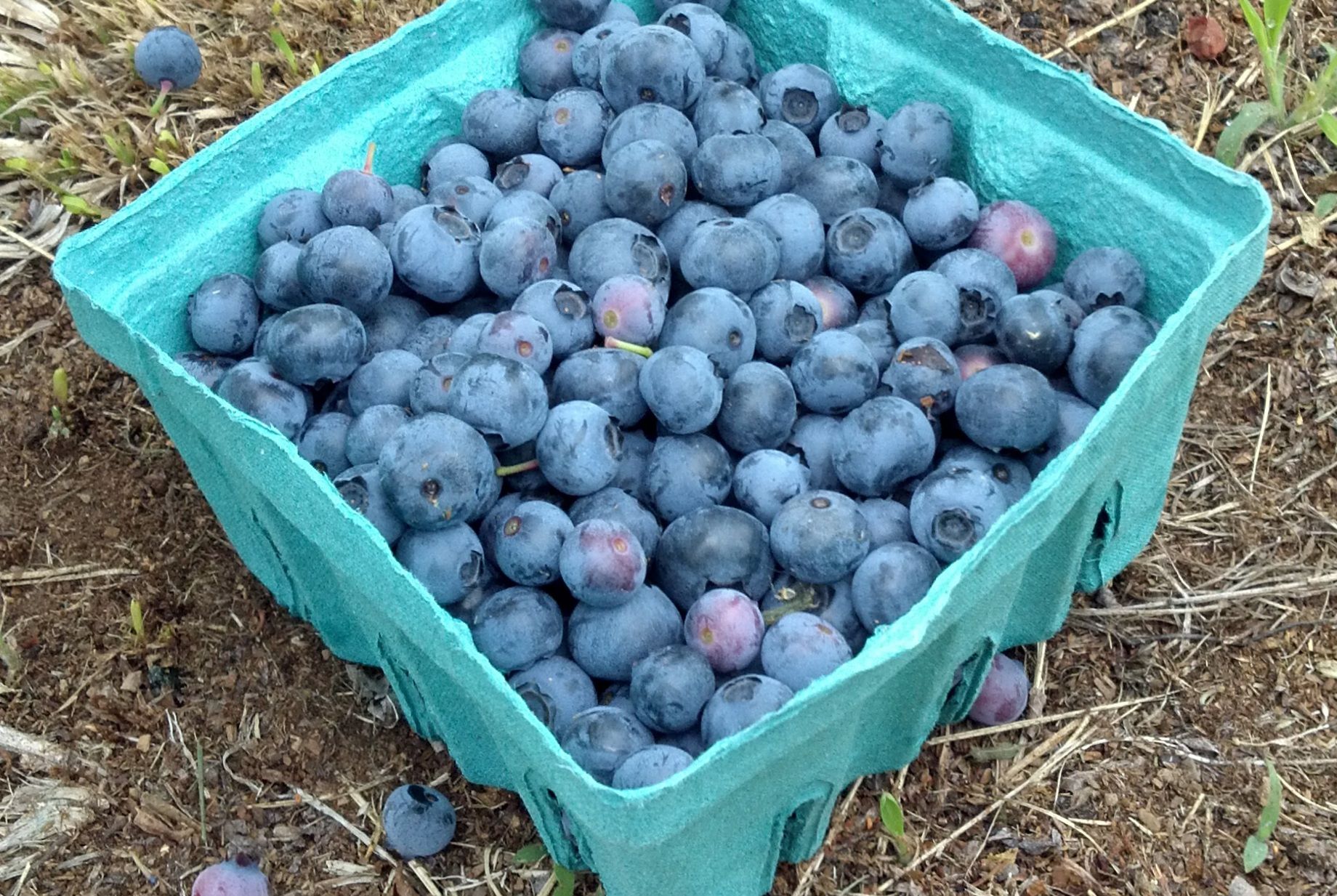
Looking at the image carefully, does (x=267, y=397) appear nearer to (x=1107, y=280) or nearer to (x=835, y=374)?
(x=835, y=374)

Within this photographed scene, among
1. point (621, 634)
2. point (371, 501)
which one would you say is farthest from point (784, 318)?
point (371, 501)

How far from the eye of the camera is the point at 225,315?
6.57 ft

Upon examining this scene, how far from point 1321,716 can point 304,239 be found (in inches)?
71.9

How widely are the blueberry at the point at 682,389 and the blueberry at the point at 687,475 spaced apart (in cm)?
3

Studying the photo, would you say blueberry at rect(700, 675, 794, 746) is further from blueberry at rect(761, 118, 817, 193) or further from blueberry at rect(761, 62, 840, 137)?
blueberry at rect(761, 62, 840, 137)

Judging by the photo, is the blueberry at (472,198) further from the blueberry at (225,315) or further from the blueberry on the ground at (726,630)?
the blueberry on the ground at (726,630)

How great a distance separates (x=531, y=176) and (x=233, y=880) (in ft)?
3.94

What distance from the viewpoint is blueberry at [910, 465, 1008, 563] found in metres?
1.66

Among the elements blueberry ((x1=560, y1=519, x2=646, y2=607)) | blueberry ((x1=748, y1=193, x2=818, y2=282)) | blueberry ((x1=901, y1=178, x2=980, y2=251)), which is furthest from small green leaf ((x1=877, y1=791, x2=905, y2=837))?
blueberry ((x1=901, y1=178, x2=980, y2=251))

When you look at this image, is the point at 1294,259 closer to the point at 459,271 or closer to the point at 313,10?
the point at 459,271

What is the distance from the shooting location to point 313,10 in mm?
2963

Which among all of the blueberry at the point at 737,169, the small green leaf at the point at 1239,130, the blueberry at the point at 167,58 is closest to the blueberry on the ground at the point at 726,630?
the blueberry at the point at 737,169

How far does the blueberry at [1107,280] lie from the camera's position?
197 cm

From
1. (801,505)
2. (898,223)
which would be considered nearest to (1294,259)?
(898,223)
